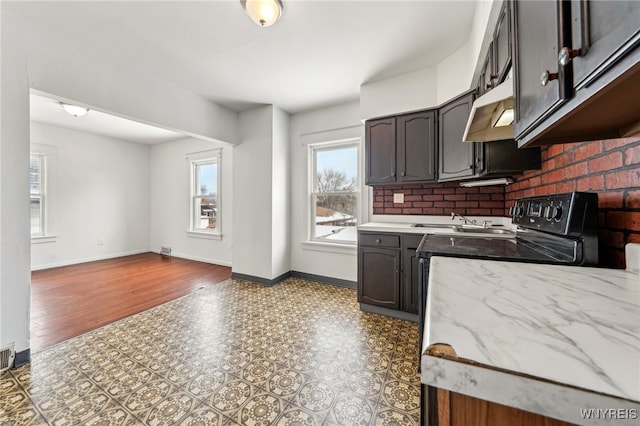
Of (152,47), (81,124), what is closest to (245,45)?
(152,47)

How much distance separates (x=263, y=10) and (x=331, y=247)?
270 cm

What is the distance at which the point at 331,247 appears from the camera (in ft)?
11.7

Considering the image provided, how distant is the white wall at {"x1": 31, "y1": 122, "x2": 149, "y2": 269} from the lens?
451cm

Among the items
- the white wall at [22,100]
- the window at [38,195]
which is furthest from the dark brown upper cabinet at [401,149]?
the window at [38,195]

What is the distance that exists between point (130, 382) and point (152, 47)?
2.72 metres

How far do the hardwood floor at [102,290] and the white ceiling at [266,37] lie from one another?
2.57 metres

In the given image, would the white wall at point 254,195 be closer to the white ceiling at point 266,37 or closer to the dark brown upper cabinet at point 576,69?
the white ceiling at point 266,37

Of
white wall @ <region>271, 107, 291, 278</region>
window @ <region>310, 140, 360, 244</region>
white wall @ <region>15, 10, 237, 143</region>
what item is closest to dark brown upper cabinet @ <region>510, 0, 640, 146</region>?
window @ <region>310, 140, 360, 244</region>

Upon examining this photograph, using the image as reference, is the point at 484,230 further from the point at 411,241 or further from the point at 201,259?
the point at 201,259

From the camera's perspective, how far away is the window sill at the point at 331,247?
3434mm

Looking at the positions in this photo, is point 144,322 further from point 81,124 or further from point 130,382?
point 81,124

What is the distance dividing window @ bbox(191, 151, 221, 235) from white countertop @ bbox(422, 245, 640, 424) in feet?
15.9

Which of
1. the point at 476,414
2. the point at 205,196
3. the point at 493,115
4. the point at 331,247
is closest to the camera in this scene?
the point at 476,414

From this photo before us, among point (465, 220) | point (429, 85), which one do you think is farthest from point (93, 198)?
point (465, 220)
